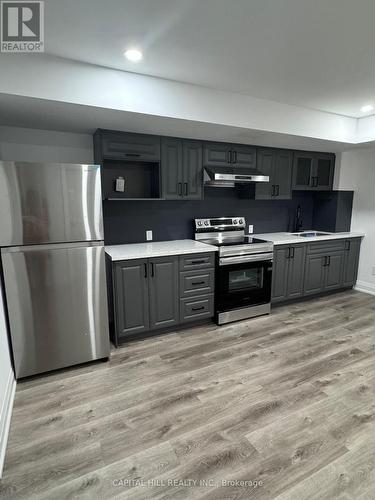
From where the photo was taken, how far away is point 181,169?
3270 millimetres

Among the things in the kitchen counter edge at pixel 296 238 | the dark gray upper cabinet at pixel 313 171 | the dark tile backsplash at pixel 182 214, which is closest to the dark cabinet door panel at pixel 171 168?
the dark tile backsplash at pixel 182 214

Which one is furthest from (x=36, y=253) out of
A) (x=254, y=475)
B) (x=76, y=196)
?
(x=254, y=475)

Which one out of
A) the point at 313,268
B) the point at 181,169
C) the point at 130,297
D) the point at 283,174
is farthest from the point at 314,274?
the point at 130,297

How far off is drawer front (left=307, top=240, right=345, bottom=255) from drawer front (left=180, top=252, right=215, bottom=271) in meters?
1.63

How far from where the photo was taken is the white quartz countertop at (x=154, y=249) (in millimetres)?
2820

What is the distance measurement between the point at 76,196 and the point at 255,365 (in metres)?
2.21

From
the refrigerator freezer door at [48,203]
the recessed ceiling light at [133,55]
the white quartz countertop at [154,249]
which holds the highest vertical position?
the recessed ceiling light at [133,55]

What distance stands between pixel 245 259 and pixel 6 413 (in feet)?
8.78

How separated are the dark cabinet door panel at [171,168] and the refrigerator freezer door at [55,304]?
3.85 ft

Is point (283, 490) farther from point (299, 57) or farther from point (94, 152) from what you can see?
point (94, 152)

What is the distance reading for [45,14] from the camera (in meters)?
1.58

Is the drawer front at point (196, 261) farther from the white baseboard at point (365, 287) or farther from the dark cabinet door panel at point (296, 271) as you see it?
the white baseboard at point (365, 287)

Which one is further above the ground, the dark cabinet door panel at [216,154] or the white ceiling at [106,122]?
the white ceiling at [106,122]

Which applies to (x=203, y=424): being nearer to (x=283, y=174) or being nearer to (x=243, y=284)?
(x=243, y=284)
